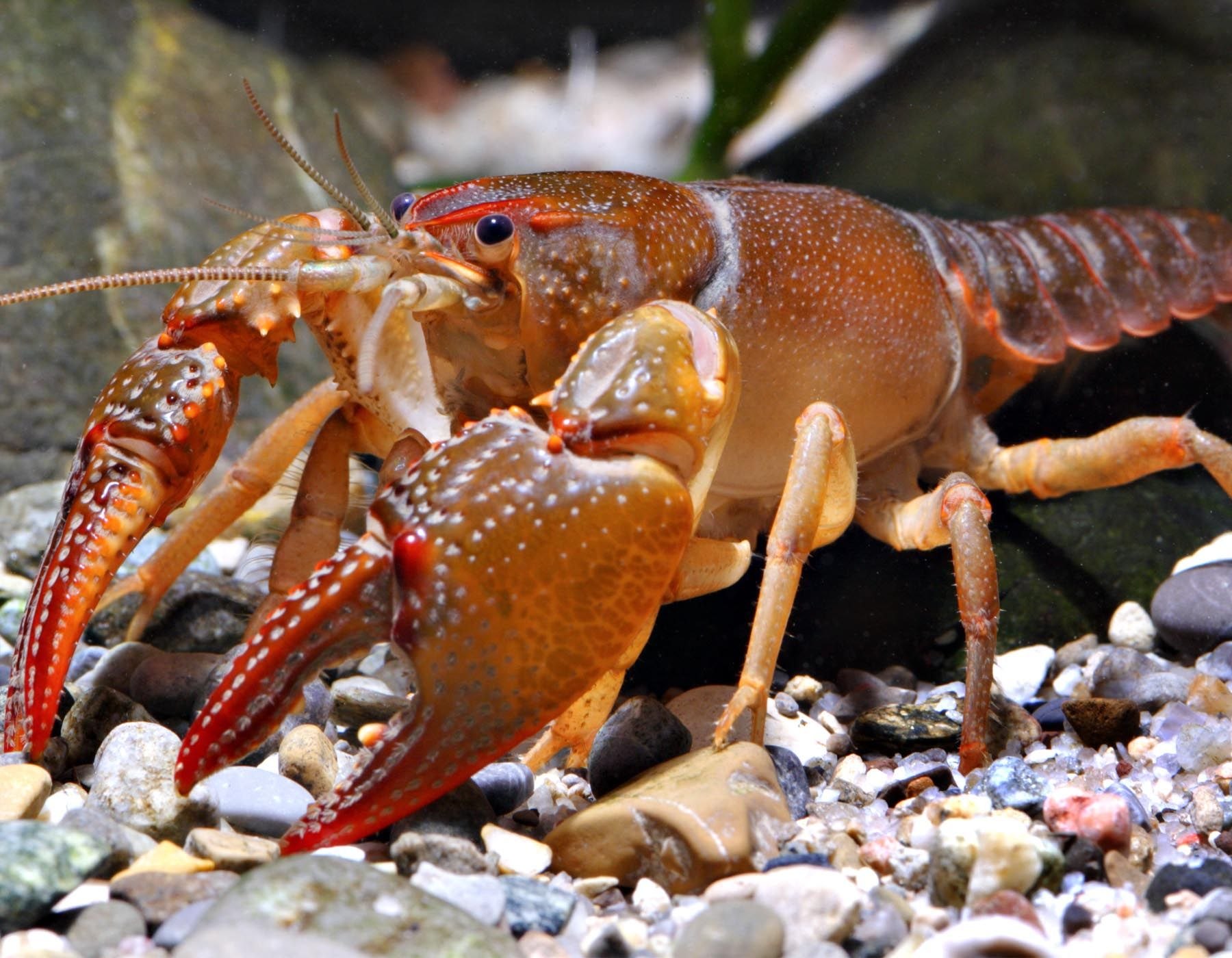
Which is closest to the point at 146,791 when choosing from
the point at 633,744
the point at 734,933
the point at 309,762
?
the point at 309,762

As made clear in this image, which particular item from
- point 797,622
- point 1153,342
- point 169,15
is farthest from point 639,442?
point 169,15

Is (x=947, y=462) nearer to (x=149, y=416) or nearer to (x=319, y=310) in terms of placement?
(x=319, y=310)

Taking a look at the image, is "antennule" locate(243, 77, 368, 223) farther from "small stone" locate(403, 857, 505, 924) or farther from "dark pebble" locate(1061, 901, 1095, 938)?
"dark pebble" locate(1061, 901, 1095, 938)

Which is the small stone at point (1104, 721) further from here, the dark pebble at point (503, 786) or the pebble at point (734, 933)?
the dark pebble at point (503, 786)

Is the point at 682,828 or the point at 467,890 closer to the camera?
the point at 467,890

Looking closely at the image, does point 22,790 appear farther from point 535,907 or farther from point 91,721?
point 535,907

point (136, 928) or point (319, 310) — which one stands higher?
point (319, 310)
